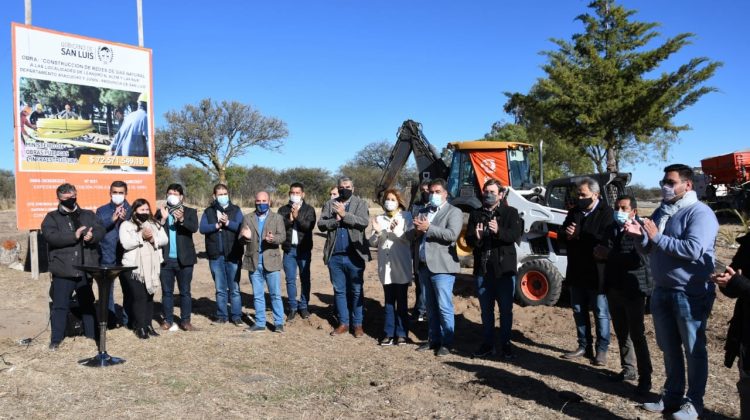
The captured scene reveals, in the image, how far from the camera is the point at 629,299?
4.89 m

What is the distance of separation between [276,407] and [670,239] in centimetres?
315

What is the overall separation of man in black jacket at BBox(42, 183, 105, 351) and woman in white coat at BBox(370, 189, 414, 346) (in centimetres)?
306

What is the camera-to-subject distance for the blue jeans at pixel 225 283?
24.2 ft

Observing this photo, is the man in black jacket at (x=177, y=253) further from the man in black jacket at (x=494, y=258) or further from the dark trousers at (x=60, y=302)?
the man in black jacket at (x=494, y=258)

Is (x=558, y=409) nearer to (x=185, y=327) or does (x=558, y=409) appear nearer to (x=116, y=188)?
(x=185, y=327)

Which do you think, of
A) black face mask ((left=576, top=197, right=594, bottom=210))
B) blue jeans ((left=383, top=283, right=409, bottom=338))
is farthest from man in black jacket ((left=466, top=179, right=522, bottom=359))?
blue jeans ((left=383, top=283, right=409, bottom=338))

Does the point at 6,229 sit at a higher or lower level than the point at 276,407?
higher

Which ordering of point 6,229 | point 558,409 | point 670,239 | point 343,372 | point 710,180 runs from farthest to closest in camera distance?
point 710,180, point 6,229, point 343,372, point 558,409, point 670,239

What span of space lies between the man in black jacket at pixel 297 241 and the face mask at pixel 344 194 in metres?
0.60

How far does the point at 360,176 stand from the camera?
155 feet

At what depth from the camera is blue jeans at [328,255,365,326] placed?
6.96m

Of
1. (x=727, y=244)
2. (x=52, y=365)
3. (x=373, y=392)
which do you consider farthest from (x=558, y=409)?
(x=727, y=244)

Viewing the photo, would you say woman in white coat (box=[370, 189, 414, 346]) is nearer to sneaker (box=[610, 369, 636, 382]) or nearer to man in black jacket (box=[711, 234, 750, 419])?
sneaker (box=[610, 369, 636, 382])

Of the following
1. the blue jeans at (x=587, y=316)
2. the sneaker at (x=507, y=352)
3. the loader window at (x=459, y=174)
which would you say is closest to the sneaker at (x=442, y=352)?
the sneaker at (x=507, y=352)
